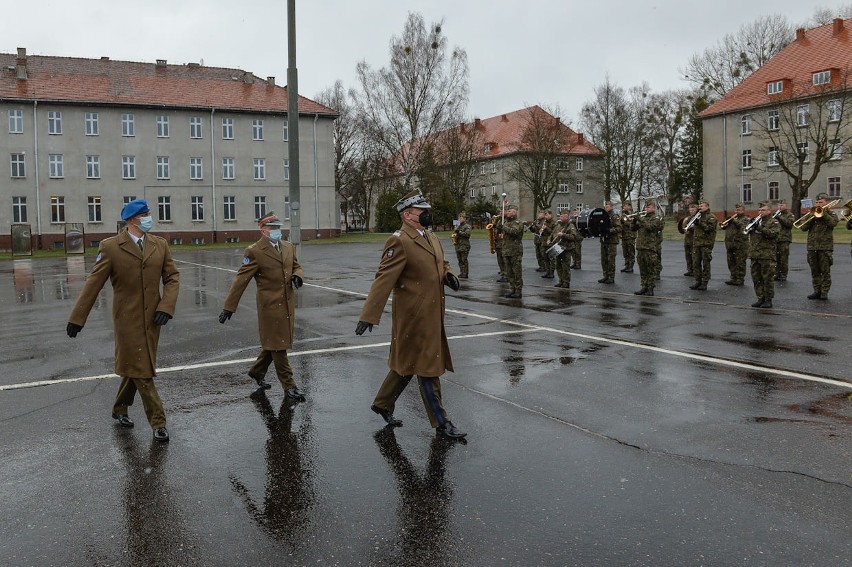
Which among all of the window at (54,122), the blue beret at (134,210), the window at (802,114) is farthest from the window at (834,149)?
the window at (54,122)

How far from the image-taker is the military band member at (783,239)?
54.7ft

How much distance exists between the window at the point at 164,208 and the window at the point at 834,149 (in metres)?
42.7

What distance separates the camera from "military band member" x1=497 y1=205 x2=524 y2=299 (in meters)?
16.6

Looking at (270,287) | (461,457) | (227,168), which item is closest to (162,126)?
(227,168)

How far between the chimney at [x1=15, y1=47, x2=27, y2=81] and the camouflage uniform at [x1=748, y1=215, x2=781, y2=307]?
5079 cm

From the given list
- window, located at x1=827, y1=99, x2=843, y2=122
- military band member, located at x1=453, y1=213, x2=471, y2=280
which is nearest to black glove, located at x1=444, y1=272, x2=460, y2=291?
military band member, located at x1=453, y1=213, x2=471, y2=280

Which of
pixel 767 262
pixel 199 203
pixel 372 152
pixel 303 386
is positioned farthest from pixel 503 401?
pixel 372 152

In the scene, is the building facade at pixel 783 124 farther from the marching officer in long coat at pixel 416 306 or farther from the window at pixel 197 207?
the marching officer in long coat at pixel 416 306

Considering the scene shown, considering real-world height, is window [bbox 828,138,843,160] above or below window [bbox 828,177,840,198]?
above

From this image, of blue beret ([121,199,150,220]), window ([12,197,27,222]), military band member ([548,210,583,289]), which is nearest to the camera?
blue beret ([121,199,150,220])

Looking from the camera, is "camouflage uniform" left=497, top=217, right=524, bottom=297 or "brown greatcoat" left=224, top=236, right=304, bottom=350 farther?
"camouflage uniform" left=497, top=217, right=524, bottom=297

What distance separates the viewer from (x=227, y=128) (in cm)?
5628

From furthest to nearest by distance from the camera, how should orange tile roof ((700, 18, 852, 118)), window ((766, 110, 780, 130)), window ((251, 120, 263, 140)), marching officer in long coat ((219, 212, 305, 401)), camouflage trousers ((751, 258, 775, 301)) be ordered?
window ((251, 120, 263, 140))
orange tile roof ((700, 18, 852, 118))
window ((766, 110, 780, 130))
camouflage trousers ((751, 258, 775, 301))
marching officer in long coat ((219, 212, 305, 401))

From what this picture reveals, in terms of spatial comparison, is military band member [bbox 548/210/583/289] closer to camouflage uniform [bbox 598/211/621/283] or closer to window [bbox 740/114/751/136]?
camouflage uniform [bbox 598/211/621/283]
